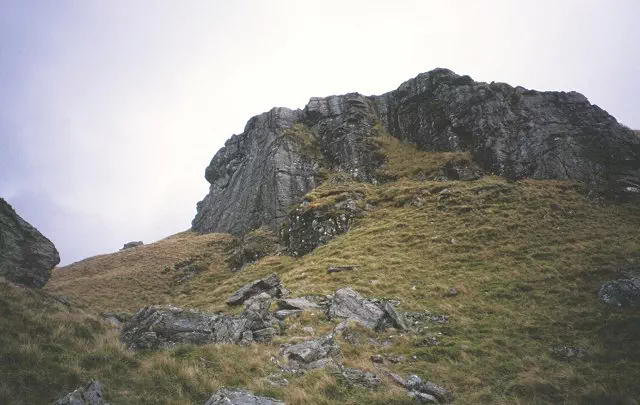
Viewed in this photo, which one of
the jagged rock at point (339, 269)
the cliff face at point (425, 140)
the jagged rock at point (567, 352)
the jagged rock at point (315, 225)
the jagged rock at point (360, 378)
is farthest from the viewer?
the cliff face at point (425, 140)

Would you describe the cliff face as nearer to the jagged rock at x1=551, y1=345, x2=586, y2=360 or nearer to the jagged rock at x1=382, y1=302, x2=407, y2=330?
the jagged rock at x1=551, y1=345, x2=586, y2=360

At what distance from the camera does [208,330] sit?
43.1 feet

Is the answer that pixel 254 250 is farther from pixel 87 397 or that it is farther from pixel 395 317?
pixel 87 397

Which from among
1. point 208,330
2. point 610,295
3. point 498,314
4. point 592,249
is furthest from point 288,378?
point 592,249

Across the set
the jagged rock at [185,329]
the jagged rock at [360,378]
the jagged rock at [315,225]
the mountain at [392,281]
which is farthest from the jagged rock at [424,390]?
the jagged rock at [315,225]

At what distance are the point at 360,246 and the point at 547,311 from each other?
14887mm

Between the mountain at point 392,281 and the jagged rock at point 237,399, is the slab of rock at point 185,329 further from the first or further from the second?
the jagged rock at point 237,399

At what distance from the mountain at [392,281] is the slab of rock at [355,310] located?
0.40 ft

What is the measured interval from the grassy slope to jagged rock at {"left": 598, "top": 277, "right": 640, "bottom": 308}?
50cm

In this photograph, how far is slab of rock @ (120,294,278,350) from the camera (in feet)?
39.8

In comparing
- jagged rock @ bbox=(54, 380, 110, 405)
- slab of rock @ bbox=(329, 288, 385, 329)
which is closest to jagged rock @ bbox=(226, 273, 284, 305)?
slab of rock @ bbox=(329, 288, 385, 329)

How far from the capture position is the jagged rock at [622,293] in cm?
1467

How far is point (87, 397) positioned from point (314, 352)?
693 centimetres

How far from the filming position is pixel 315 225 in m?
35.5
